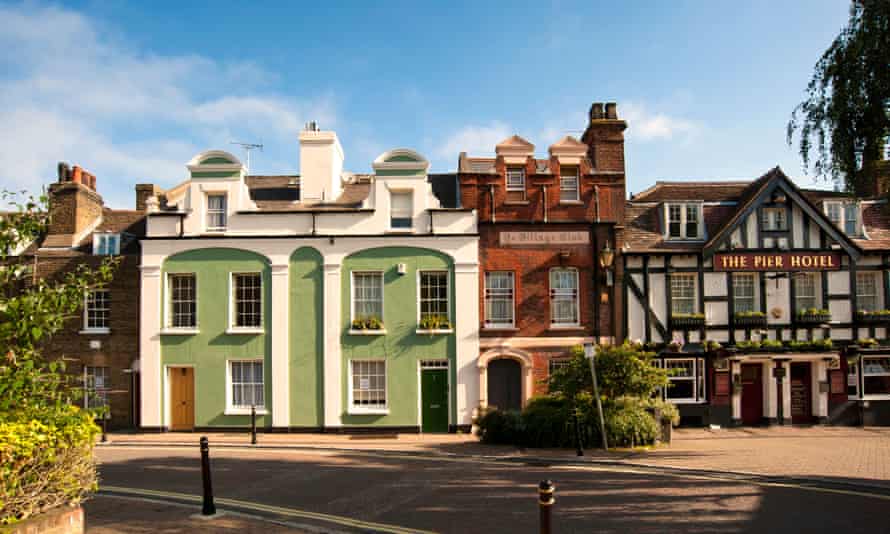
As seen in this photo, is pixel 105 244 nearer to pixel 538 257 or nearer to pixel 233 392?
pixel 233 392

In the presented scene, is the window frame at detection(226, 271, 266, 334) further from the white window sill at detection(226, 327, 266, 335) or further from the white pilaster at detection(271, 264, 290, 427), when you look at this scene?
the white pilaster at detection(271, 264, 290, 427)

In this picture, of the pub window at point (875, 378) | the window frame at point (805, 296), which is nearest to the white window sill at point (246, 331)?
the window frame at point (805, 296)

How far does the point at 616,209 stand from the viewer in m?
21.6

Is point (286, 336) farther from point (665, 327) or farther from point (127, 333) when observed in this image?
point (665, 327)

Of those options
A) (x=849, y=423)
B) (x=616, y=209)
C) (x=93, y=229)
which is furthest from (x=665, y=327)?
(x=93, y=229)

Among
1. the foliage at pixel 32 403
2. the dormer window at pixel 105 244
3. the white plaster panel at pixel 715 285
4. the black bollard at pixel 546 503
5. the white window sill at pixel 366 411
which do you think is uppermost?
the dormer window at pixel 105 244

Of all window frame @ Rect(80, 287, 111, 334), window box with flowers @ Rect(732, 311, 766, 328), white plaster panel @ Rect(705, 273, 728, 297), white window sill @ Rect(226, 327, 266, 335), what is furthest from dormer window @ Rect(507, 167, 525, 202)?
window frame @ Rect(80, 287, 111, 334)

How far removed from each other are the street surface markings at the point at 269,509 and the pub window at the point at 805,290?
18.8 meters

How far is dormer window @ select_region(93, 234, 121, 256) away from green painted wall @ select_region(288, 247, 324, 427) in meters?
6.76

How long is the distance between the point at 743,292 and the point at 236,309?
18042 mm

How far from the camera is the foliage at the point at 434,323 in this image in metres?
20.2

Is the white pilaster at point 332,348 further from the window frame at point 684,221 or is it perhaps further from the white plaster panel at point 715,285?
the white plaster panel at point 715,285

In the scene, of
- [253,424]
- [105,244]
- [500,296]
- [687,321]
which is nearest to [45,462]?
[253,424]

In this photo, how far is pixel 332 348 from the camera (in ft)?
66.1
